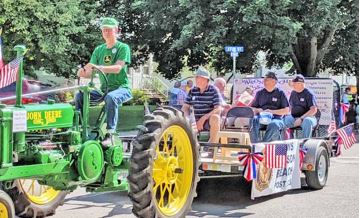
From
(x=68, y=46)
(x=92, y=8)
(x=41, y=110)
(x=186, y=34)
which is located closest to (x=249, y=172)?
(x=41, y=110)

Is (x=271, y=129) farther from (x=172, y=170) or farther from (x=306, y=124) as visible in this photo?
(x=172, y=170)

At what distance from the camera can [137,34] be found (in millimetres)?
27469

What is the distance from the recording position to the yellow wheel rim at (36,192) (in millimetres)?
6398

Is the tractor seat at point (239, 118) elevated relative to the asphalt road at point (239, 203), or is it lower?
elevated

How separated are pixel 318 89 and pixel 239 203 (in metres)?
4.55

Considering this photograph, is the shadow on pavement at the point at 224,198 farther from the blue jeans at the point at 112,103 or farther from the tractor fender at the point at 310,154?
the blue jeans at the point at 112,103

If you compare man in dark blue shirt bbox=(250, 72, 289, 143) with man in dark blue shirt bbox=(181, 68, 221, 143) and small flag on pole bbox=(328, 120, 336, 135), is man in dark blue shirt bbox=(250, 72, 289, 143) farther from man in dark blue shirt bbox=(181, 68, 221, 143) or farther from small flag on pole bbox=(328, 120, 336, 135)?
small flag on pole bbox=(328, 120, 336, 135)

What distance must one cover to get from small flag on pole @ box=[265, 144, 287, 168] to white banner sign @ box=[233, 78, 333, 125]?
3246 mm

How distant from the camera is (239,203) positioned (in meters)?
7.89

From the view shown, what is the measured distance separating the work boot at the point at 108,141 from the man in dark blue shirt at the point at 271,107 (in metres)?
3.44

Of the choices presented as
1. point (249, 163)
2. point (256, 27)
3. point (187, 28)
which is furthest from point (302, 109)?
point (187, 28)

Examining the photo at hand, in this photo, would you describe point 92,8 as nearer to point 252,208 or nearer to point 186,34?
point 186,34

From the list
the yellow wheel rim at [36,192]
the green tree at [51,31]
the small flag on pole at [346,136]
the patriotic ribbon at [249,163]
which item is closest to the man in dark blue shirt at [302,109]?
the small flag on pole at [346,136]

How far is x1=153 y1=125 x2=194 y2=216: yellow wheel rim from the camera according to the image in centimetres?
605
